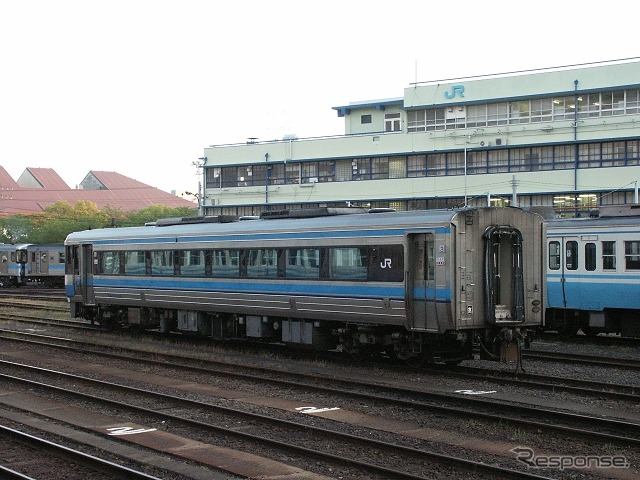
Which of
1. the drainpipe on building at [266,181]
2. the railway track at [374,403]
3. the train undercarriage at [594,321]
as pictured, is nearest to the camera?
the railway track at [374,403]

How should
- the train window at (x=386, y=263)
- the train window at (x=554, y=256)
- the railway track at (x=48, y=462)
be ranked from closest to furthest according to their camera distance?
the railway track at (x=48, y=462) < the train window at (x=386, y=263) < the train window at (x=554, y=256)

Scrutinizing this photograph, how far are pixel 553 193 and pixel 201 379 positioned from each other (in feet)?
121

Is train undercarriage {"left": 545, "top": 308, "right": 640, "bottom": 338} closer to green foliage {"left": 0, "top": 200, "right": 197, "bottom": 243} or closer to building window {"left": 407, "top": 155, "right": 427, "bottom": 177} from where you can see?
building window {"left": 407, "top": 155, "right": 427, "bottom": 177}

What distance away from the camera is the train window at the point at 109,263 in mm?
26172

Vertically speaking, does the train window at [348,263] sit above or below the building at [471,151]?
below

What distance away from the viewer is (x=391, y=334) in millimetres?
17828

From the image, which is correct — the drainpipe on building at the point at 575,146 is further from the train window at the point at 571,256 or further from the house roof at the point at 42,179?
the house roof at the point at 42,179

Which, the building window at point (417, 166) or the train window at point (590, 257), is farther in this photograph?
the building window at point (417, 166)

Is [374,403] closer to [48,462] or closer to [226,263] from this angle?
[48,462]

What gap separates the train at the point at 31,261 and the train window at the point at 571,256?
46178 mm

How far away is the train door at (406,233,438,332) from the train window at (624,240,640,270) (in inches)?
315

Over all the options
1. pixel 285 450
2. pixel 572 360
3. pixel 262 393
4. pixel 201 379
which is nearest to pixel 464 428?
pixel 285 450

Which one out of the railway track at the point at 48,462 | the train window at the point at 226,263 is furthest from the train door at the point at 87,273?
the railway track at the point at 48,462

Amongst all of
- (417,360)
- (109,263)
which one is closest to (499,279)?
(417,360)
